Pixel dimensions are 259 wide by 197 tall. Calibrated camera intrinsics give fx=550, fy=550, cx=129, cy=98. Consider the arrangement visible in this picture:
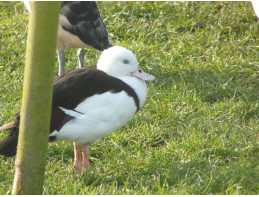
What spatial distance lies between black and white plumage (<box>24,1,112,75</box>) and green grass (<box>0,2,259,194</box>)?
658 millimetres

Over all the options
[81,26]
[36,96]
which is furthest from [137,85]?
[81,26]

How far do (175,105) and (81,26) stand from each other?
1.22 m

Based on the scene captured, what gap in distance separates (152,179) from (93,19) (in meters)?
2.09

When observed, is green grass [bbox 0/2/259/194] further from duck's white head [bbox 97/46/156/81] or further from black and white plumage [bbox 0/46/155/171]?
duck's white head [bbox 97/46/156/81]

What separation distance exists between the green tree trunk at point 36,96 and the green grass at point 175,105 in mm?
327

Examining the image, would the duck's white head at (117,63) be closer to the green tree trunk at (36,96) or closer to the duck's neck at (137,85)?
the duck's neck at (137,85)

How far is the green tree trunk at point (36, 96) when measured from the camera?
328 centimetres

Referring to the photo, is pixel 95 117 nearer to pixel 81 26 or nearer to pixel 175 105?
pixel 175 105

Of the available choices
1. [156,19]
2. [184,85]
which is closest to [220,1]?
[156,19]

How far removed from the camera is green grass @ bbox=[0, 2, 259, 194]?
4027 millimetres

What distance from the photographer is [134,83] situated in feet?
14.1

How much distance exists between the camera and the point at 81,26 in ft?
17.8

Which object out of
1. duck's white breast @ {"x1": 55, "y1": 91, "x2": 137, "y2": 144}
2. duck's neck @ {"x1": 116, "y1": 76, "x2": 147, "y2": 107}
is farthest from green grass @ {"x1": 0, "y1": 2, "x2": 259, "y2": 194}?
duck's neck @ {"x1": 116, "y1": 76, "x2": 147, "y2": 107}

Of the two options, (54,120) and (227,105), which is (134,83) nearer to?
(54,120)
